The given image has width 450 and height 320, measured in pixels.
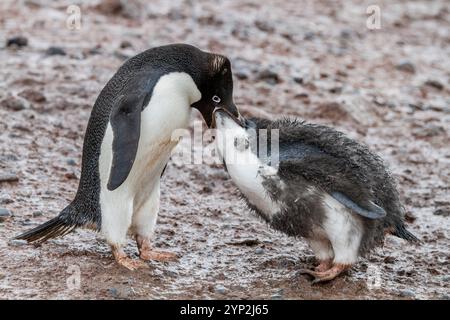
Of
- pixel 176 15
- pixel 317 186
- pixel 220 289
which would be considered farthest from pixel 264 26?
pixel 220 289

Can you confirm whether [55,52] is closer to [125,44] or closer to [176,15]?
[125,44]

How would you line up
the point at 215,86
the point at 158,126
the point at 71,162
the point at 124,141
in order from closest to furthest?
the point at 124,141, the point at 158,126, the point at 215,86, the point at 71,162

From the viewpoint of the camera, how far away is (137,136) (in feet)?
13.6

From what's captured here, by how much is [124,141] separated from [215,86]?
0.56 meters

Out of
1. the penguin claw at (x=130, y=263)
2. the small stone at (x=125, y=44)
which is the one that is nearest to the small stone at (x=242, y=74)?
the small stone at (x=125, y=44)

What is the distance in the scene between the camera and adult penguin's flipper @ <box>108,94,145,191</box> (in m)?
4.14

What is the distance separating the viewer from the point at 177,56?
4391 mm

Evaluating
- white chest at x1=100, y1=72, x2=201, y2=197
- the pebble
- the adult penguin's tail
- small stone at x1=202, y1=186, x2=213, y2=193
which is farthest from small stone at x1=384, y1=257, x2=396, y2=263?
the pebble

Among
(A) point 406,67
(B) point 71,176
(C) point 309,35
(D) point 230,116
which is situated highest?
(C) point 309,35

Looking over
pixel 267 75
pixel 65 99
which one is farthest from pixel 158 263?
pixel 267 75

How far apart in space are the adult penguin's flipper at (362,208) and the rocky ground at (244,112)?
0.41m

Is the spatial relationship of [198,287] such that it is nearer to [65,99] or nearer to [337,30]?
[65,99]

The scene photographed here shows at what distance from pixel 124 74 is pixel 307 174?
1.04m

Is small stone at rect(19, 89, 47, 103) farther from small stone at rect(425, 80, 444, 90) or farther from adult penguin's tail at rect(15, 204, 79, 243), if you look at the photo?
small stone at rect(425, 80, 444, 90)
